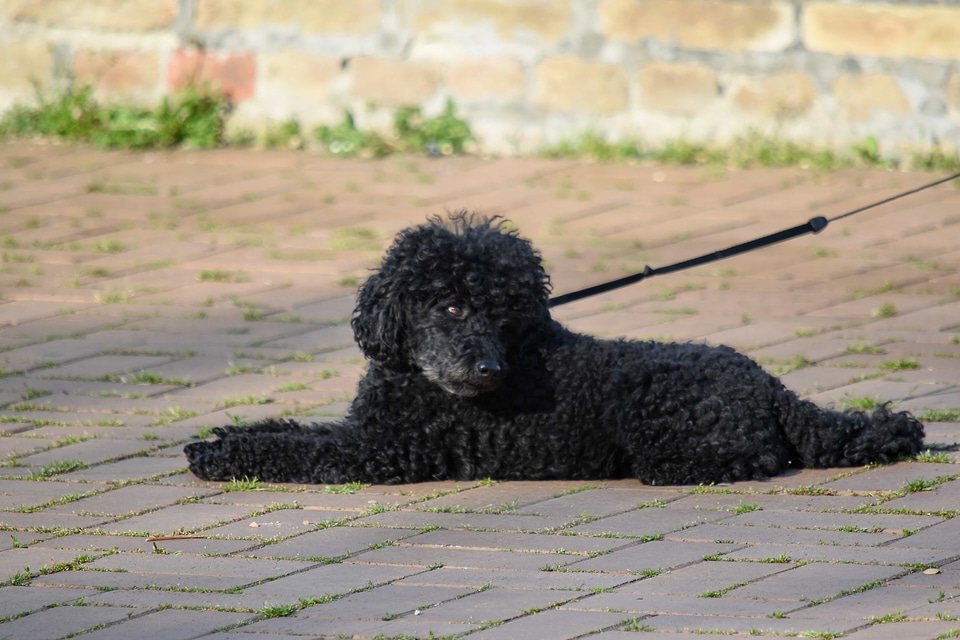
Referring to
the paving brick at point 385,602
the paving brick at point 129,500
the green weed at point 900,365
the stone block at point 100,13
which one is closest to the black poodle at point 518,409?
the paving brick at point 129,500

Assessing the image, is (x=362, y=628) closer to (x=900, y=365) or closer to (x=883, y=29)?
(x=900, y=365)

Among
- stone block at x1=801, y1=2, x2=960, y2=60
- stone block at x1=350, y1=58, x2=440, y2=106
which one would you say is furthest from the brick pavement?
stone block at x1=801, y1=2, x2=960, y2=60

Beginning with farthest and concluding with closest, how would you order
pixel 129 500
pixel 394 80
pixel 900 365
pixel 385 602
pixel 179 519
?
pixel 394 80 < pixel 900 365 < pixel 129 500 < pixel 179 519 < pixel 385 602

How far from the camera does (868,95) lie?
8.50 m

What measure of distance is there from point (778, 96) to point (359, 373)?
4.08 metres

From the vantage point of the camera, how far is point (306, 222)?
806 centimetres

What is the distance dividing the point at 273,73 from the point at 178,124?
72 cm

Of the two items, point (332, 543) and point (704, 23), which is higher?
point (704, 23)

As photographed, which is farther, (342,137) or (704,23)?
(342,137)

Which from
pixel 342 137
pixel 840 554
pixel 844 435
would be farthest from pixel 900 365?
pixel 342 137

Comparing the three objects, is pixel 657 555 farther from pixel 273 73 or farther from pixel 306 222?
pixel 273 73

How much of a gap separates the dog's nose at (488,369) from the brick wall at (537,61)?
511cm

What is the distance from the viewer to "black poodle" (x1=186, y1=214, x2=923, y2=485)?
4.24 meters

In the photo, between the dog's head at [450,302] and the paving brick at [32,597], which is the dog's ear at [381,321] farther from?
the paving brick at [32,597]
